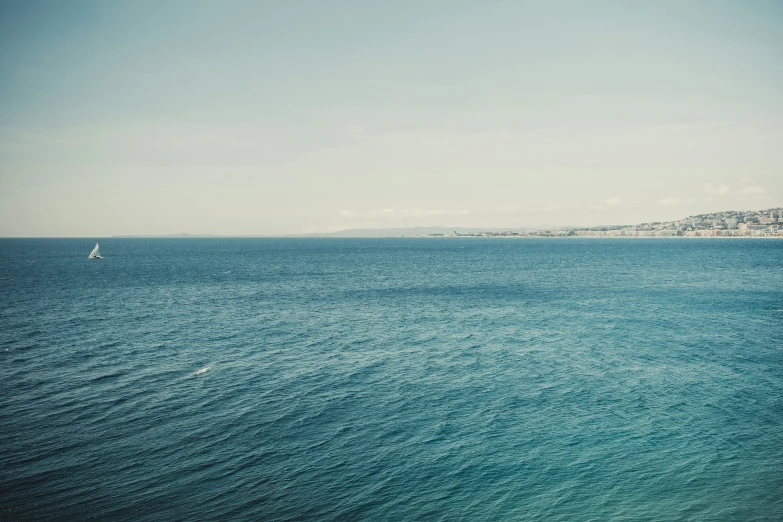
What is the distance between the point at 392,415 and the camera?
37094 mm

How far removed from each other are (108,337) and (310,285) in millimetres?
62582

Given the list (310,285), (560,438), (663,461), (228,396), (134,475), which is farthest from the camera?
(310,285)

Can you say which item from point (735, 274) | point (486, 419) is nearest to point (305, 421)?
point (486, 419)

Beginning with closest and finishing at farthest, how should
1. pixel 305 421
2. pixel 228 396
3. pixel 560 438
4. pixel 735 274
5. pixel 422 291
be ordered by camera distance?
pixel 560 438, pixel 305 421, pixel 228 396, pixel 422 291, pixel 735 274

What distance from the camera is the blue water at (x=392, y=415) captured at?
2594cm

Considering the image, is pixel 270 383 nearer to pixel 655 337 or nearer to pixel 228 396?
pixel 228 396

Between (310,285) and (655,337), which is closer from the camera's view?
(655,337)

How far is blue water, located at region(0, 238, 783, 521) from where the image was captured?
25.9 metres

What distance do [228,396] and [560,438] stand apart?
27319 mm

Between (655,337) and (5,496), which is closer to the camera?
(5,496)

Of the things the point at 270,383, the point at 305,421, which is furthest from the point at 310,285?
the point at 305,421

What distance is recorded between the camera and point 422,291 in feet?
365

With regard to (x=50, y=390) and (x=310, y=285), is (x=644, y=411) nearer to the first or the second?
(x=50, y=390)

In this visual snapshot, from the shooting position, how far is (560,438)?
33.3 m
